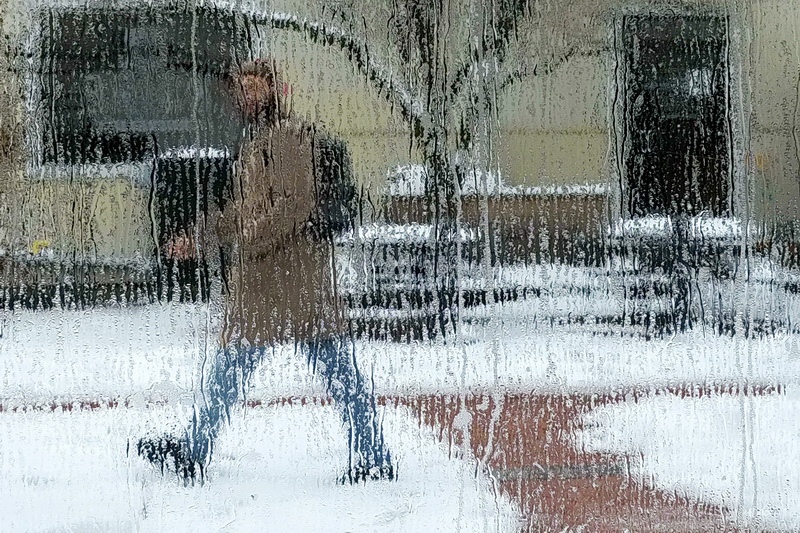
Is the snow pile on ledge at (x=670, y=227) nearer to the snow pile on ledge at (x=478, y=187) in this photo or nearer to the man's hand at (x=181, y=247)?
the snow pile on ledge at (x=478, y=187)

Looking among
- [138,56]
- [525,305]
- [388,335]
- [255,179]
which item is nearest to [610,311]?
[525,305]

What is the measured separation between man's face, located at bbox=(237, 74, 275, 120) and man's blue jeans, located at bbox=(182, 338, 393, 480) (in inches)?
24.8

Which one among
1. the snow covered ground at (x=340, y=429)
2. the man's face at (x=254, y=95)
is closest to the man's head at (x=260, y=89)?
the man's face at (x=254, y=95)

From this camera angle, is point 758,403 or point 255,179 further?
point 758,403

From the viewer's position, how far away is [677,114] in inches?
92.1

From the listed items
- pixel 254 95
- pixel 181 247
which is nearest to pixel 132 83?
pixel 254 95

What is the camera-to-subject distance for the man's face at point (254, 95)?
2.24m

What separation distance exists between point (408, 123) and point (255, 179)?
0.43 meters

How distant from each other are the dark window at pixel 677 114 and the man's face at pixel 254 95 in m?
0.97

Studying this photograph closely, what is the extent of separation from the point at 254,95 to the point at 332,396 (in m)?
0.83

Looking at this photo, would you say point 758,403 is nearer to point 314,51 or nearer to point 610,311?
point 610,311

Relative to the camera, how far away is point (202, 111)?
7.34 ft

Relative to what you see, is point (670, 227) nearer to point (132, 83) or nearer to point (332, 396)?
point (332, 396)

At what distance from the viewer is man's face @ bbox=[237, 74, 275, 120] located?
224 cm
